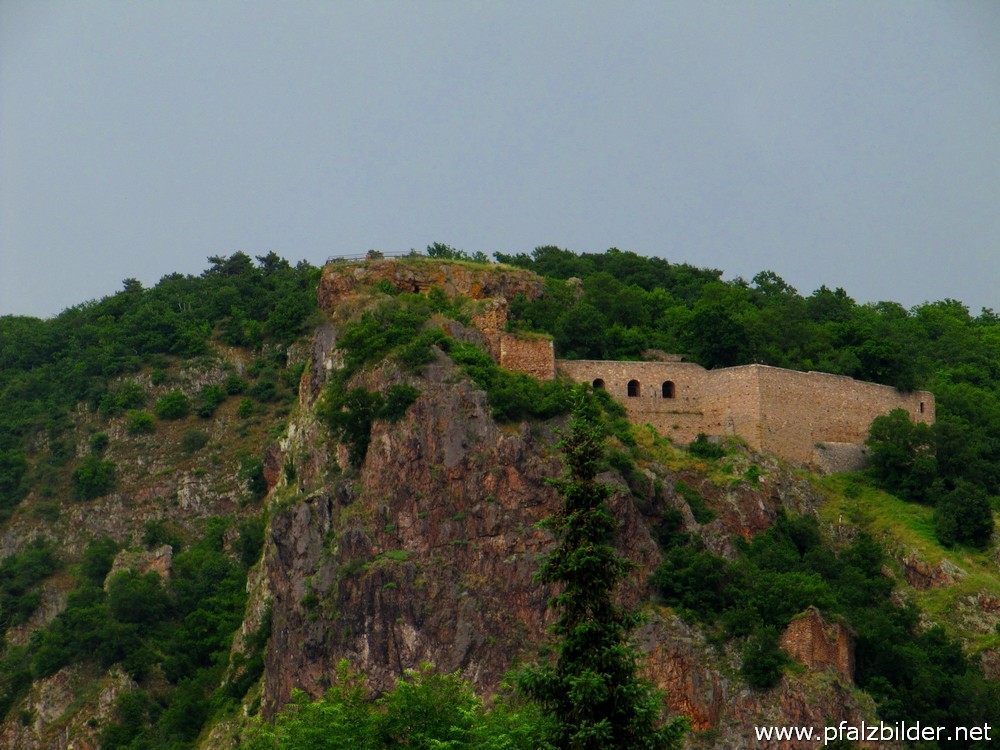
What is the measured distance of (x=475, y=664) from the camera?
63438 millimetres

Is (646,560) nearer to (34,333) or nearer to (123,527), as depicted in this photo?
(123,527)

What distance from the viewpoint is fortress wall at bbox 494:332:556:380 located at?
242 ft

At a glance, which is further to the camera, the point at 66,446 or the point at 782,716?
the point at 66,446

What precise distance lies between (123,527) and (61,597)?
579cm

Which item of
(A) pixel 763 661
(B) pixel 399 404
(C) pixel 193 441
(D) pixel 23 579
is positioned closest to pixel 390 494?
(B) pixel 399 404

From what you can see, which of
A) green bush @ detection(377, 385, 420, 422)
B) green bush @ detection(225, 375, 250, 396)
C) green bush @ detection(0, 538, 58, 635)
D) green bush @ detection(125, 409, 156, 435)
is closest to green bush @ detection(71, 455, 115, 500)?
green bush @ detection(125, 409, 156, 435)

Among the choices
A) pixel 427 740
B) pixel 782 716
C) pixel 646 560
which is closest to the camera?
pixel 427 740

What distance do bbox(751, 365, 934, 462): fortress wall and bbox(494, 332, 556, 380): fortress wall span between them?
8.14 m

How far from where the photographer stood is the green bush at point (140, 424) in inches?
3917

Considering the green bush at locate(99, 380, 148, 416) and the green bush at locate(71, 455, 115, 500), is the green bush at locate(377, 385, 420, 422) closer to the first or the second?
the green bush at locate(71, 455, 115, 500)

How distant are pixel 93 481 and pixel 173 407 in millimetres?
6564

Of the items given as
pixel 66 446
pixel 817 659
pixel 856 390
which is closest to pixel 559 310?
pixel 856 390

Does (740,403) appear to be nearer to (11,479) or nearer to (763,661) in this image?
(763,661)

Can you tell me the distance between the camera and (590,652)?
37.6 meters
